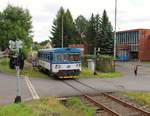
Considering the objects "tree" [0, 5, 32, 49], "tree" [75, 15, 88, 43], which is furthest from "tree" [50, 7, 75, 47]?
"tree" [0, 5, 32, 49]

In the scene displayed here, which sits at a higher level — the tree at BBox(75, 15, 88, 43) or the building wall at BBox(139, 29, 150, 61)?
the tree at BBox(75, 15, 88, 43)

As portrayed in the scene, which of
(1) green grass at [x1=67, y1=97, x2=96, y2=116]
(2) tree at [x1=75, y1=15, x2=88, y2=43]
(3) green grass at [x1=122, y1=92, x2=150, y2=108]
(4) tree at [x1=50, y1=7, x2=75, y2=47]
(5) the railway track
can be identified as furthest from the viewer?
(2) tree at [x1=75, y1=15, x2=88, y2=43]

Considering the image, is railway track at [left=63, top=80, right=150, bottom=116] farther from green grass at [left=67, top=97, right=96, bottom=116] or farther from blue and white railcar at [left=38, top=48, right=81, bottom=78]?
blue and white railcar at [left=38, top=48, right=81, bottom=78]

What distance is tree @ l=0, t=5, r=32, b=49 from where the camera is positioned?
4731 cm

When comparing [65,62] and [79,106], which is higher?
[65,62]

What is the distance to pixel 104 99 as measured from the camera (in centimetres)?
1966

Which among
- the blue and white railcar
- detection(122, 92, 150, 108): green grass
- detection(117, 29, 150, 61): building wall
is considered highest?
detection(117, 29, 150, 61): building wall

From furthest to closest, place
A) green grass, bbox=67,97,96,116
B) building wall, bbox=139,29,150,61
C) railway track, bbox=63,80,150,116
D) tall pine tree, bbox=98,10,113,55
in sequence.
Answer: building wall, bbox=139,29,150,61 < tall pine tree, bbox=98,10,113,55 < green grass, bbox=67,97,96,116 < railway track, bbox=63,80,150,116

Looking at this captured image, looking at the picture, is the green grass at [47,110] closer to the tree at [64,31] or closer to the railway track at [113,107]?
the railway track at [113,107]

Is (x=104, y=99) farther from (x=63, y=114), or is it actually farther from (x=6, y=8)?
(x=6, y=8)

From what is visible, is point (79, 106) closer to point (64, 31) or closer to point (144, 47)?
point (144, 47)

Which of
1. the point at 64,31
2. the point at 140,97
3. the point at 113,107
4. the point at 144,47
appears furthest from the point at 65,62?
A: the point at 64,31

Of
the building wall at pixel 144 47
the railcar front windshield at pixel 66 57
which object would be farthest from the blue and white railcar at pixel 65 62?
the building wall at pixel 144 47

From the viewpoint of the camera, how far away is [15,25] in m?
47.9
